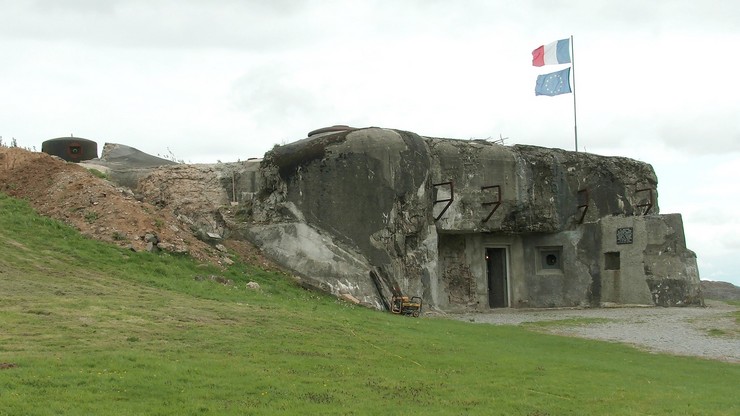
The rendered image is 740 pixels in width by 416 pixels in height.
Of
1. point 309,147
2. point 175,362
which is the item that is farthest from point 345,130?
point 175,362

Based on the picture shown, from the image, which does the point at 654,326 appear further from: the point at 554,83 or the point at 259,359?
the point at 554,83

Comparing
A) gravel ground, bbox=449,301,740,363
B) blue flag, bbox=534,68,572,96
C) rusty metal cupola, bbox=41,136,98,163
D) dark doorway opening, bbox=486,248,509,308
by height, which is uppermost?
blue flag, bbox=534,68,572,96

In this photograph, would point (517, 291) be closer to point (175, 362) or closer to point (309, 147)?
point (309, 147)

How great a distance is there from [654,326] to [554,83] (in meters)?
13.2

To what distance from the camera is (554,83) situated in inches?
1232

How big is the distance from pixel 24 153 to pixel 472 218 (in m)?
13.1

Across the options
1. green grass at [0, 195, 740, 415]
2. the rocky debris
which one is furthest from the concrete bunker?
the rocky debris

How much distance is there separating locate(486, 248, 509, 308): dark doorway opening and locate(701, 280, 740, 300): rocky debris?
13.3 metres

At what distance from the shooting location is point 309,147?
23.0m

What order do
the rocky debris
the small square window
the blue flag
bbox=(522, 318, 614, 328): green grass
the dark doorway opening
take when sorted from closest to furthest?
bbox=(522, 318, 614, 328): green grass
the small square window
the dark doorway opening
the blue flag
the rocky debris

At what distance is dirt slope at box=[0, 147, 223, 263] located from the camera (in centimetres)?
1988

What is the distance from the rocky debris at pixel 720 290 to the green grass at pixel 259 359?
2273 cm

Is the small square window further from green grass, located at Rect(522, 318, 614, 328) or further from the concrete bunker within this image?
green grass, located at Rect(522, 318, 614, 328)

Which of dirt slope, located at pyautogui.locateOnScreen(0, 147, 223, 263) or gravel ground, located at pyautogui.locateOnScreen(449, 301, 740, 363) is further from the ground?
dirt slope, located at pyautogui.locateOnScreen(0, 147, 223, 263)
